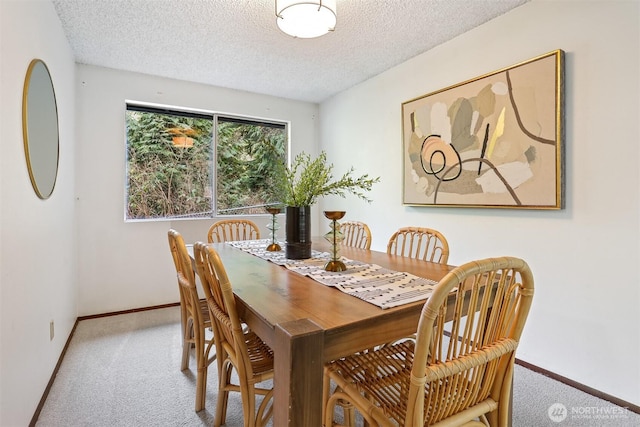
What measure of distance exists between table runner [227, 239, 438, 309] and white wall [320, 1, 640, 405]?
1138 mm

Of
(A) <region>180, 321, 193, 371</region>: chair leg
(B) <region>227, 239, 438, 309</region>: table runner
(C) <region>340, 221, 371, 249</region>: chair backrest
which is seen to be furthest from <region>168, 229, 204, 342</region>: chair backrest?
(C) <region>340, 221, 371, 249</region>: chair backrest

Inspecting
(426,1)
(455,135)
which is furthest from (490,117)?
(426,1)

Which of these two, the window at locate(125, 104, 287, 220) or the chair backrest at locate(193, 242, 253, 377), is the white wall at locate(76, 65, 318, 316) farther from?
the chair backrest at locate(193, 242, 253, 377)

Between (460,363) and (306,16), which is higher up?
(306,16)

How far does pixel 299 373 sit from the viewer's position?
0.85 meters

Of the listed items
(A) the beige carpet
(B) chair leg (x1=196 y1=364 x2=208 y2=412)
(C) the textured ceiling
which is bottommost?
(A) the beige carpet

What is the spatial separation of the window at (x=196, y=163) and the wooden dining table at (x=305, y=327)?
2.04 metres

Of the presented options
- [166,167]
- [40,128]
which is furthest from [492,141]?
[166,167]

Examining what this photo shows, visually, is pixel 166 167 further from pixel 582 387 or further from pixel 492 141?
pixel 582 387

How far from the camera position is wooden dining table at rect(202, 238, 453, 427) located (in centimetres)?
85

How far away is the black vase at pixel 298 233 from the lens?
179 cm

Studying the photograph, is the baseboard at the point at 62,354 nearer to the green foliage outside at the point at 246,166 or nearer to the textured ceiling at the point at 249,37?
the green foliage outside at the point at 246,166

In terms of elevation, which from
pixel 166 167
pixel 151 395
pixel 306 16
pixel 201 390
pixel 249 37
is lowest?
pixel 151 395

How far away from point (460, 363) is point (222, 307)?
85 cm
